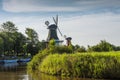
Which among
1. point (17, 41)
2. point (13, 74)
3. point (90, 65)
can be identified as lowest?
point (13, 74)

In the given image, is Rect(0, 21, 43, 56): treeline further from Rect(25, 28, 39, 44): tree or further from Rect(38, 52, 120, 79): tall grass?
Rect(38, 52, 120, 79): tall grass

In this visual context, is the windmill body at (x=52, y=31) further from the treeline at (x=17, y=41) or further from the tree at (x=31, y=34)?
the tree at (x=31, y=34)

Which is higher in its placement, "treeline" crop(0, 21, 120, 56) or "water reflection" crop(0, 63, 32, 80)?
"treeline" crop(0, 21, 120, 56)

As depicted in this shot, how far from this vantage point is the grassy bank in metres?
32.7

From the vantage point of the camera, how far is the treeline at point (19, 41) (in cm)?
10024

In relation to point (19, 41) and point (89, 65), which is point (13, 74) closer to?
point (89, 65)

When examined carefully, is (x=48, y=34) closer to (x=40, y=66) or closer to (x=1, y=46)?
(x=1, y=46)

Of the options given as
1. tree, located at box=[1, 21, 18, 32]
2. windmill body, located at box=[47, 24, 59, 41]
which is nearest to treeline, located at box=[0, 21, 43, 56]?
tree, located at box=[1, 21, 18, 32]

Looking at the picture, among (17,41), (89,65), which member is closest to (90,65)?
(89,65)

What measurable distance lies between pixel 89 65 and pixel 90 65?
18cm

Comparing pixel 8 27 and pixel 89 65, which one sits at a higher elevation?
pixel 8 27

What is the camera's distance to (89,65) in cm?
3394

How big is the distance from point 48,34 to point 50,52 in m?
38.9

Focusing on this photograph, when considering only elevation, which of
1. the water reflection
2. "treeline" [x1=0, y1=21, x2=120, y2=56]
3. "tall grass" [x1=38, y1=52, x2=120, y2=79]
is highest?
"treeline" [x1=0, y1=21, x2=120, y2=56]
